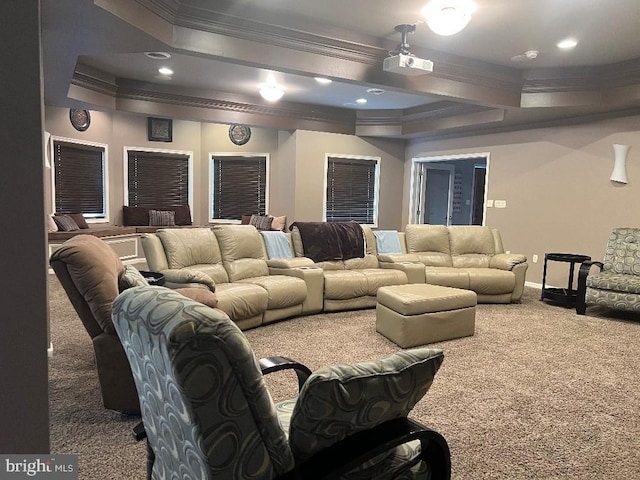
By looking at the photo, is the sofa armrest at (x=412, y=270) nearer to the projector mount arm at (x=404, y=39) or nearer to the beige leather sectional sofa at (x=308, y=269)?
the beige leather sectional sofa at (x=308, y=269)

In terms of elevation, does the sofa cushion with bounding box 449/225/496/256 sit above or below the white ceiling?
below

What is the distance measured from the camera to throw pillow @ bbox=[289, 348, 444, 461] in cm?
114

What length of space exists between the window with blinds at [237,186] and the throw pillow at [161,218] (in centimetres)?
90

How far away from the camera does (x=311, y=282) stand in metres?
4.75

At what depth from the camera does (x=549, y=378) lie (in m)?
3.21

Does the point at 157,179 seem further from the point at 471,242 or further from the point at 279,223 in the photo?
the point at 471,242

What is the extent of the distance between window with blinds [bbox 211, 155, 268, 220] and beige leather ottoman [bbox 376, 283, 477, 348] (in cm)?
491

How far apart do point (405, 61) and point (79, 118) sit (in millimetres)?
5480

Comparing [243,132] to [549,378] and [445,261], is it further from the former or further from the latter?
[549,378]

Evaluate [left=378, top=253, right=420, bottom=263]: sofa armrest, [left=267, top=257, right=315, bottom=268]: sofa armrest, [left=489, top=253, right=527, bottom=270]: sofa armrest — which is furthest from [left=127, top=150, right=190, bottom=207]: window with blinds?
[left=489, top=253, right=527, bottom=270]: sofa armrest

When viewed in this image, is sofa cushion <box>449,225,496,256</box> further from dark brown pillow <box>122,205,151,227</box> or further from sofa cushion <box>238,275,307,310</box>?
dark brown pillow <box>122,205,151,227</box>

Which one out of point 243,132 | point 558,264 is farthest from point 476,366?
point 243,132

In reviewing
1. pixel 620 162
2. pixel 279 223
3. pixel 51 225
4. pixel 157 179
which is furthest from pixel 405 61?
pixel 157 179

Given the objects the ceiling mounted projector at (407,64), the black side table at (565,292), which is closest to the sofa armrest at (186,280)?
the ceiling mounted projector at (407,64)
